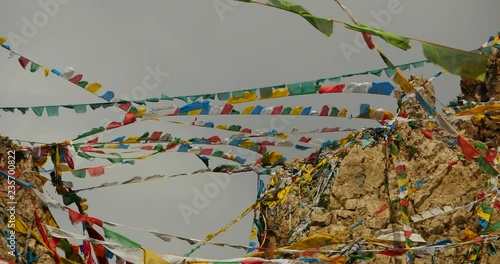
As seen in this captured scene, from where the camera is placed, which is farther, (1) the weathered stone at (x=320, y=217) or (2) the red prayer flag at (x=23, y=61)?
(1) the weathered stone at (x=320, y=217)

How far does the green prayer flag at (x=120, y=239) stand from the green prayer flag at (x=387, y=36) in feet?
9.99

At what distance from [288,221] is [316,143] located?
6.66ft

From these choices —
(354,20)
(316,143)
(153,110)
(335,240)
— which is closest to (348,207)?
(316,143)

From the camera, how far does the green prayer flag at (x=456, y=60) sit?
4703 millimetres

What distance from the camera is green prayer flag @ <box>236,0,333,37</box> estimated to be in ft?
16.4

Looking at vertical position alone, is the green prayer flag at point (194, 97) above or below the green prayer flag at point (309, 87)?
above

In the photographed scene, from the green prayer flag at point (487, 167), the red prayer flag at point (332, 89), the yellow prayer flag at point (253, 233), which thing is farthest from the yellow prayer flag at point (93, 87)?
the yellow prayer flag at point (253, 233)

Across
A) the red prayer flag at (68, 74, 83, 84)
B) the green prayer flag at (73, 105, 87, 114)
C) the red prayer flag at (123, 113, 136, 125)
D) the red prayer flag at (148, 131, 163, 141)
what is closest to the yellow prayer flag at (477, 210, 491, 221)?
the red prayer flag at (148, 131, 163, 141)

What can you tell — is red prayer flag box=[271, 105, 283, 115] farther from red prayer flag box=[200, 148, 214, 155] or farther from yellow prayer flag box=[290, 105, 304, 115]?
red prayer flag box=[200, 148, 214, 155]

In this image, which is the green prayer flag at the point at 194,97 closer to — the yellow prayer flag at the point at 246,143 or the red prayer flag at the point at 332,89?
the red prayer flag at the point at 332,89

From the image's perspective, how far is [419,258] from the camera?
33.3ft

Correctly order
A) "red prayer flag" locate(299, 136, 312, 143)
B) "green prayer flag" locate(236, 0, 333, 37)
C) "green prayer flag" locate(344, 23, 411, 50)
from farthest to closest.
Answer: "red prayer flag" locate(299, 136, 312, 143) < "green prayer flag" locate(236, 0, 333, 37) < "green prayer flag" locate(344, 23, 411, 50)

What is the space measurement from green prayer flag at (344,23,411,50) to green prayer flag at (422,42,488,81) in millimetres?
150

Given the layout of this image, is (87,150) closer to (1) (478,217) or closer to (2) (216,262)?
(2) (216,262)
